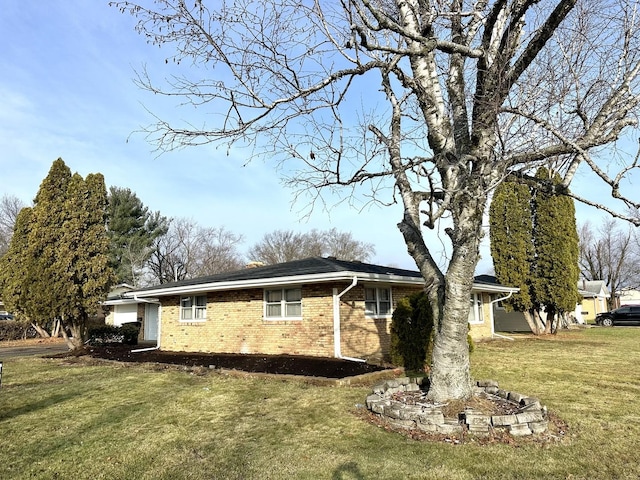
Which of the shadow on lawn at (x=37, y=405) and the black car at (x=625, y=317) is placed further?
the black car at (x=625, y=317)

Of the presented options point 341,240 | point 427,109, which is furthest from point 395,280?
point 341,240

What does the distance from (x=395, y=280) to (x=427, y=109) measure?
687 centimetres

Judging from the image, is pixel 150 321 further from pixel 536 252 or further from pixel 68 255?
pixel 536 252

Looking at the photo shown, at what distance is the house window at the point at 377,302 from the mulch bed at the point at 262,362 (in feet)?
7.27

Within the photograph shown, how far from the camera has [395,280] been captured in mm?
12453

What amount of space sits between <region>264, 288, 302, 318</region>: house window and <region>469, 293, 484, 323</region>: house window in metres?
9.52

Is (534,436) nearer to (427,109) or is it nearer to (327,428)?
(327,428)

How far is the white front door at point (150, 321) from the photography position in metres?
20.7

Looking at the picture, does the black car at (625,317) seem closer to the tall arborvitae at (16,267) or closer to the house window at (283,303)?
the house window at (283,303)

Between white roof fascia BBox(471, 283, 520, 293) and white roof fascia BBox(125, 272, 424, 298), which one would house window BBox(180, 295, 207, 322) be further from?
white roof fascia BBox(471, 283, 520, 293)

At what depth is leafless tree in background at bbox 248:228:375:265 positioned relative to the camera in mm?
46438

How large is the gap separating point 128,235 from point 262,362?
28812 millimetres

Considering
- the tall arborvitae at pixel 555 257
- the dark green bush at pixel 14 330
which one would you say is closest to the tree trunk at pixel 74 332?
the dark green bush at pixel 14 330

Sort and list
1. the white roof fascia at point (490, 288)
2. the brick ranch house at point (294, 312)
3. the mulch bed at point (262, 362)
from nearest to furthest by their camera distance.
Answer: the mulch bed at point (262, 362), the brick ranch house at point (294, 312), the white roof fascia at point (490, 288)
